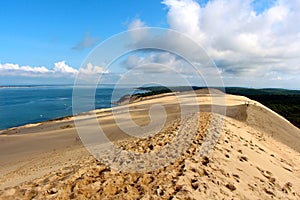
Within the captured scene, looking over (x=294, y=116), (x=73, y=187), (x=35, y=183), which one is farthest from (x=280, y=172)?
(x=294, y=116)

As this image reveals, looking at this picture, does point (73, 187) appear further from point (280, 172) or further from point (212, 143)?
point (280, 172)

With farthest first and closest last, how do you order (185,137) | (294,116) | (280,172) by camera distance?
(294,116) < (185,137) < (280,172)

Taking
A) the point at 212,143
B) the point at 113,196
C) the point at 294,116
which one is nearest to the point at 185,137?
the point at 212,143

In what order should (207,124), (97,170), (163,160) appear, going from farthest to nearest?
(207,124), (163,160), (97,170)

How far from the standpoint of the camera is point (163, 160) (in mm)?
6973

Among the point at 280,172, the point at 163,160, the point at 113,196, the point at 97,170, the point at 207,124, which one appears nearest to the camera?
the point at 113,196

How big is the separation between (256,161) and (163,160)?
10.2ft

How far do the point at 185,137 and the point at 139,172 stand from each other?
351cm

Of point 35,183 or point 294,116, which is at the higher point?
point 35,183

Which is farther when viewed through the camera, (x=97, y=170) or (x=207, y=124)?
(x=207, y=124)

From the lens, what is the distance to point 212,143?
8.56 meters

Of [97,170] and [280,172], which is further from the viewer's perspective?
[280,172]

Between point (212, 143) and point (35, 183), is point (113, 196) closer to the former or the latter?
point (35, 183)

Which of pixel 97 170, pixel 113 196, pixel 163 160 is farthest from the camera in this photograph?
pixel 163 160
